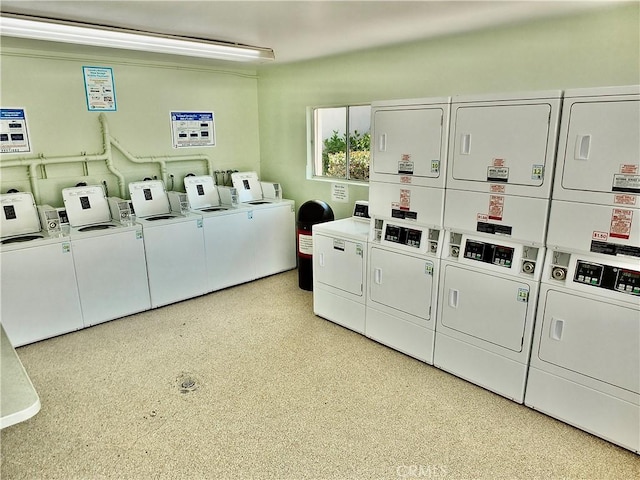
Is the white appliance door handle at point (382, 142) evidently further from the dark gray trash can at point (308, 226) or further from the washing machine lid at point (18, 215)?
the washing machine lid at point (18, 215)

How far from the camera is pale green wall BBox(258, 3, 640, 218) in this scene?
9.36ft

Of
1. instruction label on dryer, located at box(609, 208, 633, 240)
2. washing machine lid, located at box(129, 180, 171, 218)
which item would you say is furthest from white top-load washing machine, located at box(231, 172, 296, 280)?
instruction label on dryer, located at box(609, 208, 633, 240)

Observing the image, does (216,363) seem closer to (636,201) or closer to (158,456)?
(158,456)

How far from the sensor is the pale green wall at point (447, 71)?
285 cm

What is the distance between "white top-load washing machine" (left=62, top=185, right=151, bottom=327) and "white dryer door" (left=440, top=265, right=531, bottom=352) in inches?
117

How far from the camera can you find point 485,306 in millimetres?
2873

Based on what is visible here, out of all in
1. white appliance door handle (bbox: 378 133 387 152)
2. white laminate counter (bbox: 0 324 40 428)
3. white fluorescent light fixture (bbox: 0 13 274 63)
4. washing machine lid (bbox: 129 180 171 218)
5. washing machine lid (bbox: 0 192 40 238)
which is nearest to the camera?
white laminate counter (bbox: 0 324 40 428)

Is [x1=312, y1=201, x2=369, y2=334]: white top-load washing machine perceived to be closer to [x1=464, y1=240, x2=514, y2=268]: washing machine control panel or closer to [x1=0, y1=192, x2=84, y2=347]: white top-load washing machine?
[x1=464, y1=240, x2=514, y2=268]: washing machine control panel

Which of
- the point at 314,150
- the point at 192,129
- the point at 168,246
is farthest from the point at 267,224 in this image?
the point at 192,129

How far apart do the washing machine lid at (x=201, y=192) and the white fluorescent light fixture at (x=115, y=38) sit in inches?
62.2

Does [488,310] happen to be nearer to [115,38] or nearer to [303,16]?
[303,16]

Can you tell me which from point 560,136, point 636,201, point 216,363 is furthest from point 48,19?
point 636,201

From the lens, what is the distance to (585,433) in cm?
255

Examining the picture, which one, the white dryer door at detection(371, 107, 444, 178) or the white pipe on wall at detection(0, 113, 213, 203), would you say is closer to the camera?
the white dryer door at detection(371, 107, 444, 178)
